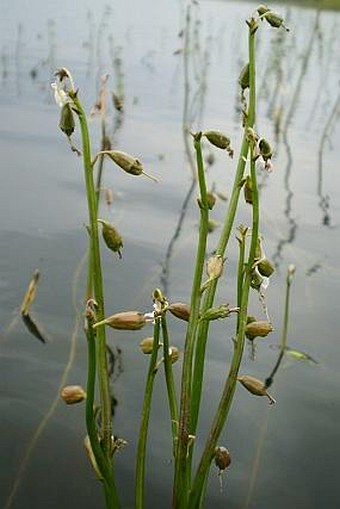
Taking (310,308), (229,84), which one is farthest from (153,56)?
(310,308)

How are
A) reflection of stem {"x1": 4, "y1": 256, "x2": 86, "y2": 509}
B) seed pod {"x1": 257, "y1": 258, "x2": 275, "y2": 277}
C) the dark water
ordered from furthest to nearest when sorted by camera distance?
the dark water < reflection of stem {"x1": 4, "y1": 256, "x2": 86, "y2": 509} < seed pod {"x1": 257, "y1": 258, "x2": 275, "y2": 277}

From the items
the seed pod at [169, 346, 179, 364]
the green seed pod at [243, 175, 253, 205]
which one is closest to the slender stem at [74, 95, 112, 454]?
the seed pod at [169, 346, 179, 364]

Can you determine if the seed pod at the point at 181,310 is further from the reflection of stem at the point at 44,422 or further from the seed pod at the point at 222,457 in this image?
the reflection of stem at the point at 44,422

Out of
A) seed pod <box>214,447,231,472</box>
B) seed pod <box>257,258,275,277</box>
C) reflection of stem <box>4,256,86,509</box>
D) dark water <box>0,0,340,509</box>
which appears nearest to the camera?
seed pod <box>257,258,275,277</box>

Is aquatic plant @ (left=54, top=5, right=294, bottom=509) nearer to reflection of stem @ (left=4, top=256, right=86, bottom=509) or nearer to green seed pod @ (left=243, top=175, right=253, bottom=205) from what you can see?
green seed pod @ (left=243, top=175, right=253, bottom=205)

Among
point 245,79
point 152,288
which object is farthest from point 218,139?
point 152,288

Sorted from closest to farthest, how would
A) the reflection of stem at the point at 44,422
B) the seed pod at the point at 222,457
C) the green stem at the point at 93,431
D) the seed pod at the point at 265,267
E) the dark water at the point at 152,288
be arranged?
the green stem at the point at 93,431, the seed pod at the point at 265,267, the seed pod at the point at 222,457, the reflection of stem at the point at 44,422, the dark water at the point at 152,288

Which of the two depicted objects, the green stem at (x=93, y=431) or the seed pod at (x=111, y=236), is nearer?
the green stem at (x=93, y=431)

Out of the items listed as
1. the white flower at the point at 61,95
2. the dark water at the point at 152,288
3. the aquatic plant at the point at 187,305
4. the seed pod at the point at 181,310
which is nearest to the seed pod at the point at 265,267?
the aquatic plant at the point at 187,305
